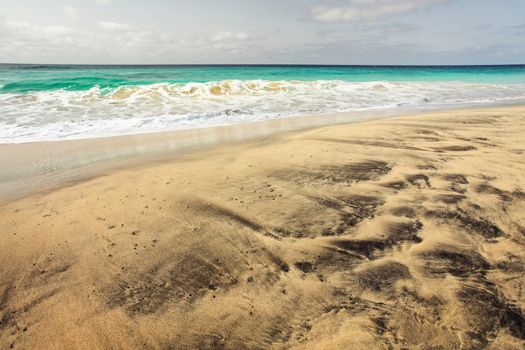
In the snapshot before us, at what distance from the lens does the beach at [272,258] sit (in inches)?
81.9

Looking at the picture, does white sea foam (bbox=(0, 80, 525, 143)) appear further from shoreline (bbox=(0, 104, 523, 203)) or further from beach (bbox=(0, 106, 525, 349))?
beach (bbox=(0, 106, 525, 349))

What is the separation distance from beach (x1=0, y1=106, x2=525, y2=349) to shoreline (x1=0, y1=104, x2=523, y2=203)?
16.9 inches

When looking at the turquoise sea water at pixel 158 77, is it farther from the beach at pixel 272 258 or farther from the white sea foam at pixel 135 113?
the beach at pixel 272 258

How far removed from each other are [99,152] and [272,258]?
4.97 meters

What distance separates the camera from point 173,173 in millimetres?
4844

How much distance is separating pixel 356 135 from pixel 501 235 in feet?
13.4

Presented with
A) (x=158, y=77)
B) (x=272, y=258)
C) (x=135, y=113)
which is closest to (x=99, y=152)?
(x=272, y=258)

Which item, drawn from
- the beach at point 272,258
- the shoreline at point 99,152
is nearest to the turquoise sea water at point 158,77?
the shoreline at point 99,152

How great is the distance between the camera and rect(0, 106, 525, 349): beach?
2.08 meters

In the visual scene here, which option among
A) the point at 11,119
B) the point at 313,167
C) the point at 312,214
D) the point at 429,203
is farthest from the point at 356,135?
the point at 11,119

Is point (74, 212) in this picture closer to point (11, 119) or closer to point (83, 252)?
point (83, 252)

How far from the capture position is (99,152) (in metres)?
6.38

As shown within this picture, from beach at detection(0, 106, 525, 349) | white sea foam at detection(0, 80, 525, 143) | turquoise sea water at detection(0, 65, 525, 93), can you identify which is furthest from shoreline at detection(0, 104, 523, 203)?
turquoise sea water at detection(0, 65, 525, 93)

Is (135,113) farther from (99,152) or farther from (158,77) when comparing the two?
(158,77)
